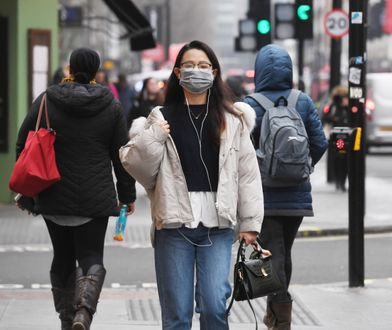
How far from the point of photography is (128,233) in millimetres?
14969

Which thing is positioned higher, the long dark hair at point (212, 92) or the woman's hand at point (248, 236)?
the long dark hair at point (212, 92)

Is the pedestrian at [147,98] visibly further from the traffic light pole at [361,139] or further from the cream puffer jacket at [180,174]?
the cream puffer jacket at [180,174]

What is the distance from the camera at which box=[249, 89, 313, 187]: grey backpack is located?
797 cm

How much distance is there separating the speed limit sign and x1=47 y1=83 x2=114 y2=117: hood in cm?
1461

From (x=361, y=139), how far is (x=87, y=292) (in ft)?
11.3

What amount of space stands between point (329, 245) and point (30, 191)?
6864mm

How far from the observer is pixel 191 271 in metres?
6.66

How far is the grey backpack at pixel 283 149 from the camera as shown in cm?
797

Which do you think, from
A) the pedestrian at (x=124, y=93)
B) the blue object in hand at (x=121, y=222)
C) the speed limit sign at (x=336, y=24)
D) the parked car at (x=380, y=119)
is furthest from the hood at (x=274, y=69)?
the parked car at (x=380, y=119)

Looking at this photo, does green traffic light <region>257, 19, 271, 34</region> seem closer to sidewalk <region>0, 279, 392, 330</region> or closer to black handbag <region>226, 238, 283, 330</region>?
sidewalk <region>0, 279, 392, 330</region>

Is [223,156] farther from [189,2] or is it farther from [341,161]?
[189,2]

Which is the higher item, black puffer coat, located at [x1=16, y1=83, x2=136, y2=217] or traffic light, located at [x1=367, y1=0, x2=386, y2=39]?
traffic light, located at [x1=367, y1=0, x2=386, y2=39]

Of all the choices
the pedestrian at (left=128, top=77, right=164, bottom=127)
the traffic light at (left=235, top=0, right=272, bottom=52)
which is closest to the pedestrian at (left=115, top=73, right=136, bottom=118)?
the traffic light at (left=235, top=0, right=272, bottom=52)

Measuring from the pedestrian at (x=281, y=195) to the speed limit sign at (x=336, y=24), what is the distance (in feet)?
45.7
